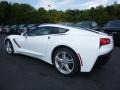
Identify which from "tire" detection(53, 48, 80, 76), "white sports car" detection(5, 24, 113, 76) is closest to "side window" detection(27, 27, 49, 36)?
"white sports car" detection(5, 24, 113, 76)

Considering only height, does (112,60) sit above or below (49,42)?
below

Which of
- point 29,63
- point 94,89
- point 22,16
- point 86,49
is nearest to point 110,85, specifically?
point 94,89

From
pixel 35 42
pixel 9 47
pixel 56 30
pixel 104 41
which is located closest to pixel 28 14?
pixel 9 47

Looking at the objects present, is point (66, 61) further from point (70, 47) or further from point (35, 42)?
point (35, 42)

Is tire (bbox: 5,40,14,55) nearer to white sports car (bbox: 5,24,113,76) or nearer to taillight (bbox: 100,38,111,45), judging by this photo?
white sports car (bbox: 5,24,113,76)

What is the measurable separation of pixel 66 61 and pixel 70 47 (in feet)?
1.47

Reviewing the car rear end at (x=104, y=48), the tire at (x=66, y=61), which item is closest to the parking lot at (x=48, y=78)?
the tire at (x=66, y=61)

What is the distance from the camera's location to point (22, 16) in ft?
204

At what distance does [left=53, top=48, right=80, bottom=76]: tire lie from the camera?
205 inches

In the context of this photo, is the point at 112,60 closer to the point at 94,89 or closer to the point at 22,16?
the point at 94,89

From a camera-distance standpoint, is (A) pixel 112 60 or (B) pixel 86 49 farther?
(A) pixel 112 60

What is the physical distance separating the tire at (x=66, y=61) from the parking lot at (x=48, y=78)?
0.17 meters

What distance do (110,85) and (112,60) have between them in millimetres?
2542

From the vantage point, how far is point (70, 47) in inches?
207
